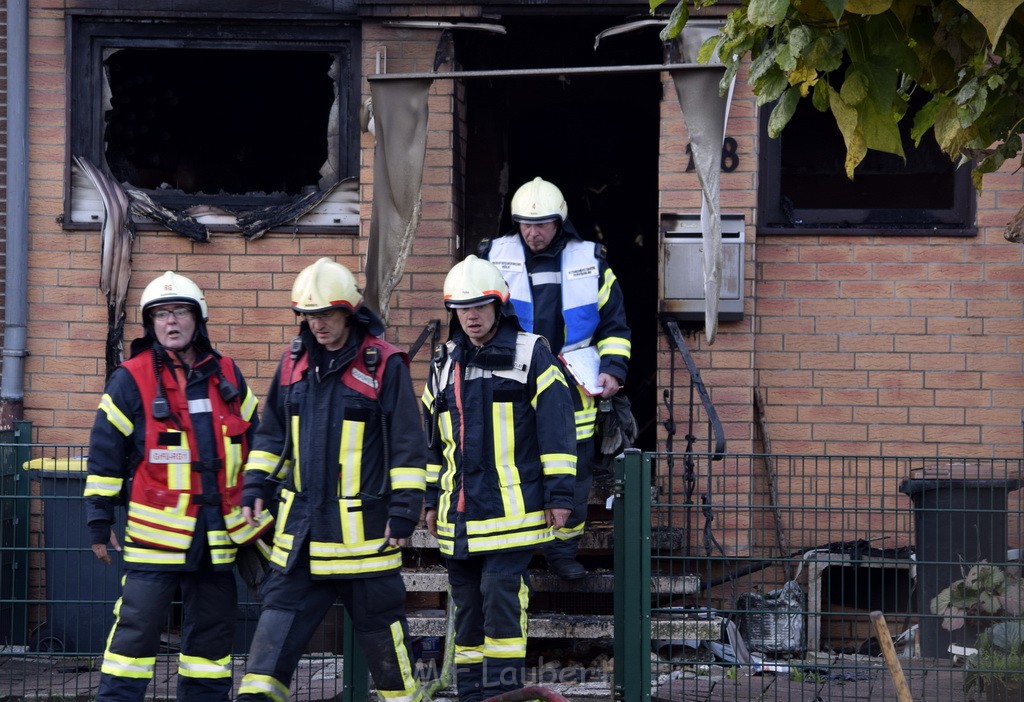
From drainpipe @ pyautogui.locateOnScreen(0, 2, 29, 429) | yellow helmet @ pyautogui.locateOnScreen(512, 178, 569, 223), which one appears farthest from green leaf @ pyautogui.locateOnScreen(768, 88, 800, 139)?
drainpipe @ pyautogui.locateOnScreen(0, 2, 29, 429)

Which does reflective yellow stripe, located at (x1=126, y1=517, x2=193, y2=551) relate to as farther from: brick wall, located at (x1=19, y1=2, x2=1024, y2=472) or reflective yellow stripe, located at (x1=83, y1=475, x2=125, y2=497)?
brick wall, located at (x1=19, y1=2, x2=1024, y2=472)

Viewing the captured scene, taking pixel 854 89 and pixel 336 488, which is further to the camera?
pixel 336 488

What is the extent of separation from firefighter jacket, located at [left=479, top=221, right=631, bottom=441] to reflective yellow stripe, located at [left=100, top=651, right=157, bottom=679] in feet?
7.33

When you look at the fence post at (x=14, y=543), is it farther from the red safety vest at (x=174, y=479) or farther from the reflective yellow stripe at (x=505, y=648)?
the reflective yellow stripe at (x=505, y=648)

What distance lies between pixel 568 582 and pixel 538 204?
1782mm

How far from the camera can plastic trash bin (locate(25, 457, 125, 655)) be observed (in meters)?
6.33

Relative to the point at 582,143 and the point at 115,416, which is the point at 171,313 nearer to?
the point at 115,416

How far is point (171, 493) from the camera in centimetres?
530

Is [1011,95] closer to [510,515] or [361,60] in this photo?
[510,515]

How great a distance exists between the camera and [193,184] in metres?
8.02

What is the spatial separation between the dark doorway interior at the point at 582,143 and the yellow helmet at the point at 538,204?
6.50 feet

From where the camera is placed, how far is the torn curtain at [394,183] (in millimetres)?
6660

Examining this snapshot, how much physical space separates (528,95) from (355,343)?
13.1 feet

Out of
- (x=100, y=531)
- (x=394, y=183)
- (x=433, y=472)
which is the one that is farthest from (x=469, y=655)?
(x=394, y=183)
